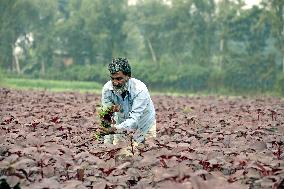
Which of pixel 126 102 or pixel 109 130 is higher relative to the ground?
pixel 126 102

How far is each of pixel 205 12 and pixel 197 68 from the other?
1218 cm

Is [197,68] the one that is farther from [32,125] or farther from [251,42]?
[32,125]

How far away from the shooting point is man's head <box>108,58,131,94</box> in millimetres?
5707

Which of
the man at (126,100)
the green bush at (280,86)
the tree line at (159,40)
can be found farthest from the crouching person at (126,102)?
the tree line at (159,40)

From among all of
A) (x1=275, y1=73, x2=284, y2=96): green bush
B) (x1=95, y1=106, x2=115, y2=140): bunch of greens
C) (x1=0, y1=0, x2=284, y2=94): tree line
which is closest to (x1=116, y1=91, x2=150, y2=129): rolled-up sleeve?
(x1=95, y1=106, x2=115, y2=140): bunch of greens

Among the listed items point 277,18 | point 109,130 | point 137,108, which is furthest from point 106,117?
point 277,18

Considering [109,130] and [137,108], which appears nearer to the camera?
[109,130]

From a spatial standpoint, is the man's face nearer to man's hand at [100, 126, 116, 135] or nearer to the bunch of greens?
the bunch of greens

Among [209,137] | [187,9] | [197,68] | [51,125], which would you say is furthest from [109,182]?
[187,9]

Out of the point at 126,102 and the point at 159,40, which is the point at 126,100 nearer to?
the point at 126,102

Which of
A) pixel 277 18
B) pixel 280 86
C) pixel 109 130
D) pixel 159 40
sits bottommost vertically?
pixel 280 86

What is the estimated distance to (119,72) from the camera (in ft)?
18.9

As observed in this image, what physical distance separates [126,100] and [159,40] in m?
60.3

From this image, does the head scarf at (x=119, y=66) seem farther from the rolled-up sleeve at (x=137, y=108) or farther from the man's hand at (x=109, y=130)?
the man's hand at (x=109, y=130)
